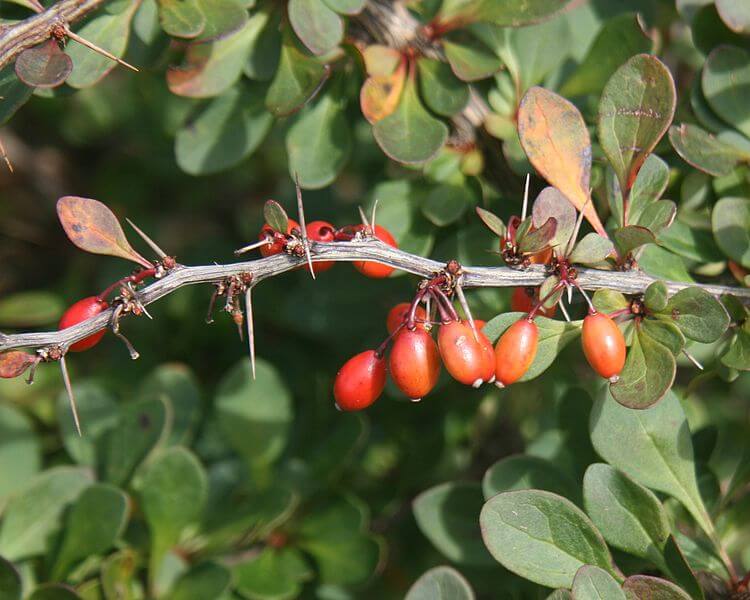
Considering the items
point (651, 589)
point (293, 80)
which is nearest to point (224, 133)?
point (293, 80)

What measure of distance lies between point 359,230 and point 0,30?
709 mm

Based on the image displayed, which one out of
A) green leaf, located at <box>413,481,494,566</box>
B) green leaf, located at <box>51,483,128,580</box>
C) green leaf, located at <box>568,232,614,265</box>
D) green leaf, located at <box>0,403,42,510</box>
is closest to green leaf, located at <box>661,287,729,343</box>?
green leaf, located at <box>568,232,614,265</box>

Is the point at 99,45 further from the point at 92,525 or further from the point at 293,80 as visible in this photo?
the point at 92,525

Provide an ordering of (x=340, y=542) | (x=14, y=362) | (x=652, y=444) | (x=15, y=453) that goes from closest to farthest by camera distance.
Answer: (x=14, y=362) → (x=652, y=444) → (x=340, y=542) → (x=15, y=453)

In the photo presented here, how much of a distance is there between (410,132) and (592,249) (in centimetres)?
52

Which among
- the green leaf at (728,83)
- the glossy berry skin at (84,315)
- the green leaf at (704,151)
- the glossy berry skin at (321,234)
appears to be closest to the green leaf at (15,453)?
the glossy berry skin at (84,315)

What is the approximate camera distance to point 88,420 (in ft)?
6.74

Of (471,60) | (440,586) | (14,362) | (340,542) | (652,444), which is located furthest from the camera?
(340,542)

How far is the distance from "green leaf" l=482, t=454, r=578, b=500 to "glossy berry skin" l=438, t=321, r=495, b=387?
432 mm

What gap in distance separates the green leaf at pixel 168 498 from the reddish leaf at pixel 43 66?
84cm

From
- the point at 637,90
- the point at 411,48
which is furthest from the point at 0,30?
the point at 637,90

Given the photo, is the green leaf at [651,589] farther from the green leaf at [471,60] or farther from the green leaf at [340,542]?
the green leaf at [471,60]

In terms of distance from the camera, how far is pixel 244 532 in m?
1.90

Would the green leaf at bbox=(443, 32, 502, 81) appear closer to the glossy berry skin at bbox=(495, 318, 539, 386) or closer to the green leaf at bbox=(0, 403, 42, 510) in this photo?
the glossy berry skin at bbox=(495, 318, 539, 386)
